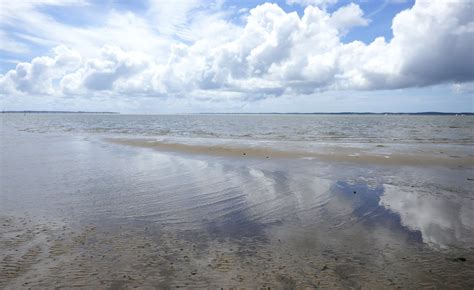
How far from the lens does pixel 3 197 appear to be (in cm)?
1052

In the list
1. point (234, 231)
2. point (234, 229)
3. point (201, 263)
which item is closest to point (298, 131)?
point (234, 229)

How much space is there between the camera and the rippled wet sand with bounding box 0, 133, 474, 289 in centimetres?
555

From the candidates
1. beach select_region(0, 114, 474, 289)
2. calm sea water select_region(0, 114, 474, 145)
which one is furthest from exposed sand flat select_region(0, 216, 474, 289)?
calm sea water select_region(0, 114, 474, 145)

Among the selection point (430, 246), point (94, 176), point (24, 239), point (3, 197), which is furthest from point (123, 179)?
point (430, 246)

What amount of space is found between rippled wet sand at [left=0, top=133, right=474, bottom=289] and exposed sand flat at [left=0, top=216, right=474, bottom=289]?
0.07 ft

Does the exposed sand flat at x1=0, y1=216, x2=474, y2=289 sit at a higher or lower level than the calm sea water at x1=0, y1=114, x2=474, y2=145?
higher

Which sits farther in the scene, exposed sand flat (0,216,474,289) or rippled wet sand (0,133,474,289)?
rippled wet sand (0,133,474,289)

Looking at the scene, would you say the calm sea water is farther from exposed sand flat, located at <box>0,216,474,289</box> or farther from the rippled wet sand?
exposed sand flat, located at <box>0,216,474,289</box>

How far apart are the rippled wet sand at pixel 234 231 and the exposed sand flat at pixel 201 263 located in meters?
0.02

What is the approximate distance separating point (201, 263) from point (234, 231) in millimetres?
1782

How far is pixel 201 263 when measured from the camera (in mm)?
6000

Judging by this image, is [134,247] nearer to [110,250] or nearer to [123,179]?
[110,250]

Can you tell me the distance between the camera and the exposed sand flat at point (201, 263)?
17.6 ft

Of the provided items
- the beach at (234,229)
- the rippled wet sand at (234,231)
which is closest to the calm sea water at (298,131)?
the beach at (234,229)
